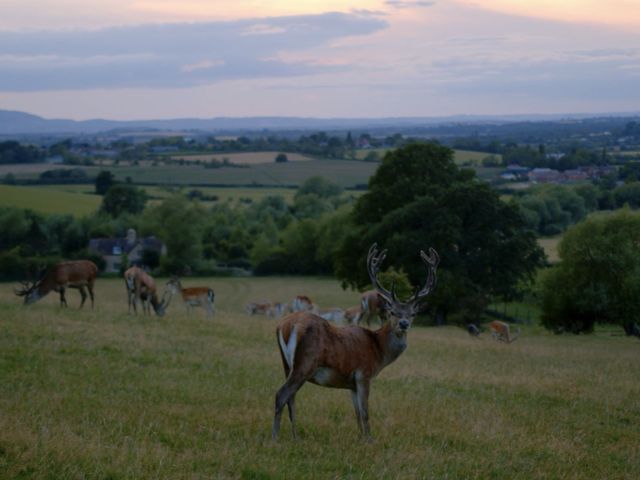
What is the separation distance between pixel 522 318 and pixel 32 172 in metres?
101

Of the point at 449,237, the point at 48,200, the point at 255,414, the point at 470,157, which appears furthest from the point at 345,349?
the point at 470,157

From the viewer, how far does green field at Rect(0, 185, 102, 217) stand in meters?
90.8

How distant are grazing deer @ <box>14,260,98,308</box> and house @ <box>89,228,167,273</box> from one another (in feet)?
169

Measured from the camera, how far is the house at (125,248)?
77625 mm

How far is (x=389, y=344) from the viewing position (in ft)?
36.6

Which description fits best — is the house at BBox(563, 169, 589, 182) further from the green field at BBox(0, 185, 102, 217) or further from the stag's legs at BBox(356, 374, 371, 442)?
the stag's legs at BBox(356, 374, 371, 442)

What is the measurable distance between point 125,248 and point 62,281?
185 feet

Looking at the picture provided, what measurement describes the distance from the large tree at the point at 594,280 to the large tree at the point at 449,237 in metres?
2.11

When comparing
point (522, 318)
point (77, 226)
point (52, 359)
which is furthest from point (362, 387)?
point (77, 226)

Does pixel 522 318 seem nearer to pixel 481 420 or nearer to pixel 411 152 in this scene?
pixel 411 152

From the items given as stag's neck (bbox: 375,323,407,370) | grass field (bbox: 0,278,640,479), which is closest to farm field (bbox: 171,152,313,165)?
grass field (bbox: 0,278,640,479)

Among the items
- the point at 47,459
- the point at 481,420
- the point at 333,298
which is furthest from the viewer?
the point at 333,298

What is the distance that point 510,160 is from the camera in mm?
143125

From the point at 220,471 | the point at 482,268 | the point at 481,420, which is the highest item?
the point at 220,471
